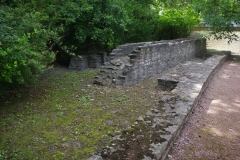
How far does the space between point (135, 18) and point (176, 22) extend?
97.4 inches

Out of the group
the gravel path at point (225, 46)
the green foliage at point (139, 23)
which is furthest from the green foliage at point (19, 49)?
the gravel path at point (225, 46)

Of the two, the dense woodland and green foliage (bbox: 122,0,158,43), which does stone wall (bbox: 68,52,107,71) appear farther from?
green foliage (bbox: 122,0,158,43)

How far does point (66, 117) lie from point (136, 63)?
11.4 ft

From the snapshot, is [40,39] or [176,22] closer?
[40,39]

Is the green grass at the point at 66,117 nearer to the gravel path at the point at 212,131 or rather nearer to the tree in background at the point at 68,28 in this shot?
the tree in background at the point at 68,28

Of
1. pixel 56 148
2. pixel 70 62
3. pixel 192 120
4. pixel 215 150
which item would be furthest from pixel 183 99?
pixel 70 62

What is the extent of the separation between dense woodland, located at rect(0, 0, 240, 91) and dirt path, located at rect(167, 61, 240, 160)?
3.40 m

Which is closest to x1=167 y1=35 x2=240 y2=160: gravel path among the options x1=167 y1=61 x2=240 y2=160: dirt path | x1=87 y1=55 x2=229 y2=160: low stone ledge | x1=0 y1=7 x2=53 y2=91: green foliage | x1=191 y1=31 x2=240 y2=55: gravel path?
x1=167 y1=61 x2=240 y2=160: dirt path

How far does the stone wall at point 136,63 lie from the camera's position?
7.30 meters

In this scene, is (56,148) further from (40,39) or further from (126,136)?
(40,39)

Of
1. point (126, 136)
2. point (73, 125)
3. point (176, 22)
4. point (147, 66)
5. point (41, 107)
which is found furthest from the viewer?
point (176, 22)

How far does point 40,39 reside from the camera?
18.2 feet

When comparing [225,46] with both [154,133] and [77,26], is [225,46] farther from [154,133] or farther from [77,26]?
[154,133]

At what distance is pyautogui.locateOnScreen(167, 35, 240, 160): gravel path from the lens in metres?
3.48
